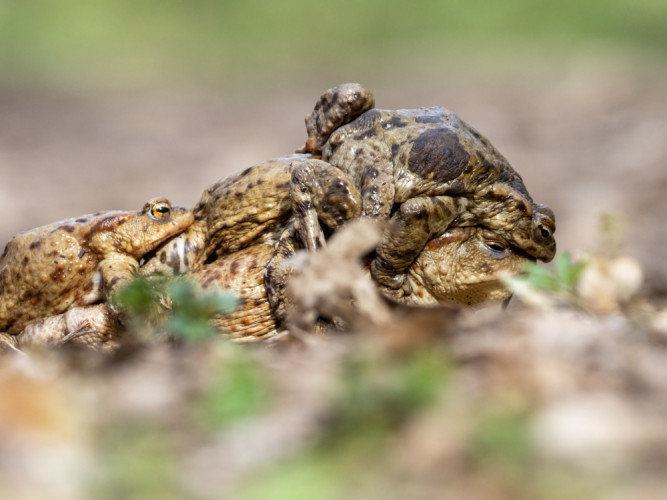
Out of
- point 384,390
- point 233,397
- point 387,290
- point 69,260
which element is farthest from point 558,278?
point 69,260

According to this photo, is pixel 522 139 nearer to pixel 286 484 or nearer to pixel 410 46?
pixel 410 46

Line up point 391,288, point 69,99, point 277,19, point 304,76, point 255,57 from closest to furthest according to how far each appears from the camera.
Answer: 1. point 391,288
2. point 69,99
3. point 304,76
4. point 255,57
5. point 277,19

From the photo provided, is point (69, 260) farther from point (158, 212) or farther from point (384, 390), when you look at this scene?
point (384, 390)

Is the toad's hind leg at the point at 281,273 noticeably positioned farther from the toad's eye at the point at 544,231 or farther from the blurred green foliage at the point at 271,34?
the blurred green foliage at the point at 271,34

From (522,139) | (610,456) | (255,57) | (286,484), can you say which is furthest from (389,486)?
(255,57)

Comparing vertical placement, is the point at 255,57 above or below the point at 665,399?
above

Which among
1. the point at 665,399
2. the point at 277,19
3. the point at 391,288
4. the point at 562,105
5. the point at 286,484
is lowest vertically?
the point at 286,484


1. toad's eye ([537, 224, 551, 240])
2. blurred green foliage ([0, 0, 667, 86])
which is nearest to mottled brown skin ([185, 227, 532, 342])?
toad's eye ([537, 224, 551, 240])
